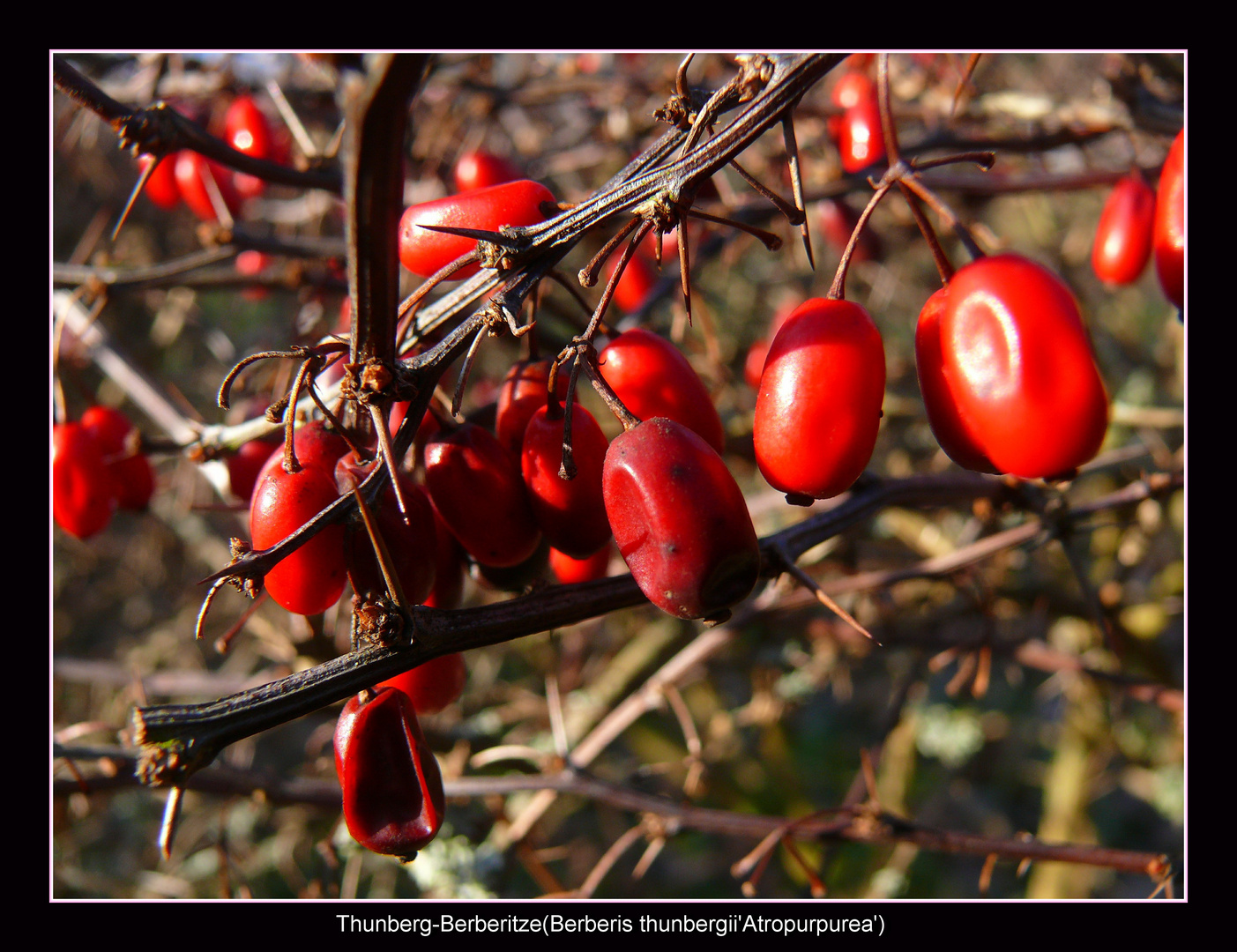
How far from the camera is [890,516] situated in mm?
2891

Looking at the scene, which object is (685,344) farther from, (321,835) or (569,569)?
(569,569)

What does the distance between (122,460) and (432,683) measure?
943mm

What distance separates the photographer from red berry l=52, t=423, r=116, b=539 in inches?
59.9

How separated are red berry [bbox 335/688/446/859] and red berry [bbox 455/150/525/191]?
1172mm

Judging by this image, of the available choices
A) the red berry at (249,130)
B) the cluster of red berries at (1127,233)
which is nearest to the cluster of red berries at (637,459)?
the cluster of red berries at (1127,233)

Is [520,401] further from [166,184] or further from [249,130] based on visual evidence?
[166,184]

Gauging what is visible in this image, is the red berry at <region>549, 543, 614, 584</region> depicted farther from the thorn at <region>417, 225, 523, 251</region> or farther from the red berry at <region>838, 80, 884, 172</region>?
the red berry at <region>838, 80, 884, 172</region>

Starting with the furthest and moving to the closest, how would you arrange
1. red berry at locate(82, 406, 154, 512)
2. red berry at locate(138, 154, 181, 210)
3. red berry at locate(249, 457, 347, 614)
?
red berry at locate(138, 154, 181, 210) < red berry at locate(82, 406, 154, 512) < red berry at locate(249, 457, 347, 614)

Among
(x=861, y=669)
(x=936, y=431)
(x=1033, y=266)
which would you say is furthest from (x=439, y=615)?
(x=861, y=669)

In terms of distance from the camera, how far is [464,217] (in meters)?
0.96

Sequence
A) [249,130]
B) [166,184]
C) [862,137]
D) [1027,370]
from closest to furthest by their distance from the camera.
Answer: [1027,370] → [862,137] → [249,130] → [166,184]

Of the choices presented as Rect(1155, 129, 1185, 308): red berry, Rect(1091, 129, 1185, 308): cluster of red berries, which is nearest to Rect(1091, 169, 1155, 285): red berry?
Rect(1091, 129, 1185, 308): cluster of red berries

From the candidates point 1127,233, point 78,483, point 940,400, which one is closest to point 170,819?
point 940,400
